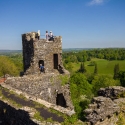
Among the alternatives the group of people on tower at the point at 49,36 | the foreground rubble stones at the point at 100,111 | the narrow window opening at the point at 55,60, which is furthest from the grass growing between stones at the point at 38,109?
the group of people on tower at the point at 49,36

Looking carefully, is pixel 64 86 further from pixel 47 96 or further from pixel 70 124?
pixel 70 124

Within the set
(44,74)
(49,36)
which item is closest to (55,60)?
(49,36)

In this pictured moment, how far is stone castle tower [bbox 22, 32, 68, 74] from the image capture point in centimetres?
1689

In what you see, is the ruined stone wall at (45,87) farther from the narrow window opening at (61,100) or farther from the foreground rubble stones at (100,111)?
the foreground rubble stones at (100,111)

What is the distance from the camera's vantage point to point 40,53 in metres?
17.0

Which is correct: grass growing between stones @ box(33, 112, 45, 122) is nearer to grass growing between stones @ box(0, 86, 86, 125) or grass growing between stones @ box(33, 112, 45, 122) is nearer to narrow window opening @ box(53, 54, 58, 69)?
grass growing between stones @ box(0, 86, 86, 125)

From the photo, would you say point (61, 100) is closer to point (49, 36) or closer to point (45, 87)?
point (45, 87)

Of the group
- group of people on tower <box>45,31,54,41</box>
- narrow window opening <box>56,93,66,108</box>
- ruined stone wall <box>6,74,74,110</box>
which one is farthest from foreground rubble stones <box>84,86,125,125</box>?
group of people on tower <box>45,31,54,41</box>

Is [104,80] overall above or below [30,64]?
below

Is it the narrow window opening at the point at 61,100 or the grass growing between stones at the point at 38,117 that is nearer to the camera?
the grass growing between stones at the point at 38,117

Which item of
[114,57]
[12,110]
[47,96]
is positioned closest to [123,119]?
[12,110]

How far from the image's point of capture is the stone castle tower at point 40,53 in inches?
665

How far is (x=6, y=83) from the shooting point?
49.9ft

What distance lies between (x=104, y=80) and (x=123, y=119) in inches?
1880
